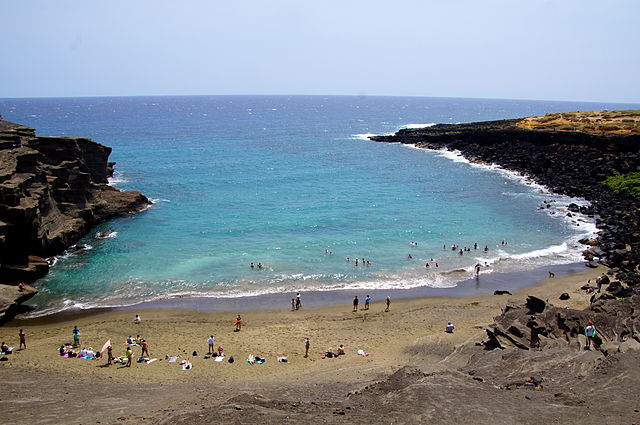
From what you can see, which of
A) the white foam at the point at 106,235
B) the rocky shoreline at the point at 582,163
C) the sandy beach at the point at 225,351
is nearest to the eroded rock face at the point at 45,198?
the white foam at the point at 106,235

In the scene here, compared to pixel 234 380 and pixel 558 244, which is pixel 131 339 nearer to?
pixel 234 380

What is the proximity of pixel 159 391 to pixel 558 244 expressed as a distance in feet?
127

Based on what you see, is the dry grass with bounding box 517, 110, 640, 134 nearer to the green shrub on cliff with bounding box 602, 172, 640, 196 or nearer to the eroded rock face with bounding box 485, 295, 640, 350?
the green shrub on cliff with bounding box 602, 172, 640, 196

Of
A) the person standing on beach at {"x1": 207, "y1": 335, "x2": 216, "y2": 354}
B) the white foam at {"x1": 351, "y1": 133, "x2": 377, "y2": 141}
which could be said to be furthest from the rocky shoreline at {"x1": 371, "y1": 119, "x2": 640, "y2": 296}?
the person standing on beach at {"x1": 207, "y1": 335, "x2": 216, "y2": 354}

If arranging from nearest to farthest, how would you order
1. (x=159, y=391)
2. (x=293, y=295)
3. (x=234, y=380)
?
(x=159, y=391) → (x=234, y=380) → (x=293, y=295)

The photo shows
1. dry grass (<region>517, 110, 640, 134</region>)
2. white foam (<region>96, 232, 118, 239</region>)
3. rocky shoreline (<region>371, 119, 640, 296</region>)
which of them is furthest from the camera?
dry grass (<region>517, 110, 640, 134</region>)

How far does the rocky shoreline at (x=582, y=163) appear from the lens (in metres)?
42.6

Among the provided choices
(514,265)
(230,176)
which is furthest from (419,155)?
(514,265)

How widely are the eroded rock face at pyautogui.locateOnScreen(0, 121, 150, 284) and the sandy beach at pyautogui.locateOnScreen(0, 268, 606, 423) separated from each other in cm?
780

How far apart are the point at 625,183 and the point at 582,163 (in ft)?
42.6

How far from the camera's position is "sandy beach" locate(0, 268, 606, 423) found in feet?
63.0

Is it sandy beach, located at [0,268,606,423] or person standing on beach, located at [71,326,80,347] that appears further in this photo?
person standing on beach, located at [71,326,80,347]

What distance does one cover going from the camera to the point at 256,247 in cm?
4428

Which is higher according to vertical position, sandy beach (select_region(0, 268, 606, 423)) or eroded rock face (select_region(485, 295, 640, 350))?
eroded rock face (select_region(485, 295, 640, 350))
